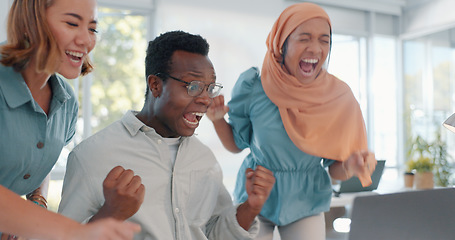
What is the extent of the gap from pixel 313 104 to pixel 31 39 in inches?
45.5

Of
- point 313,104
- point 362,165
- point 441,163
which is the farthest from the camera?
point 441,163

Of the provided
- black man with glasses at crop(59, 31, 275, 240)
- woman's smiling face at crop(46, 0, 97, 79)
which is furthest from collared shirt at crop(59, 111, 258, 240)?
woman's smiling face at crop(46, 0, 97, 79)

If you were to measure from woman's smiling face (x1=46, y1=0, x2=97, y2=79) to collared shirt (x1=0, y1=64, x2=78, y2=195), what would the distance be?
5.7 inches

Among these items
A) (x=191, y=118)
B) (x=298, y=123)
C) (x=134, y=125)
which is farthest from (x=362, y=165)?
(x=134, y=125)

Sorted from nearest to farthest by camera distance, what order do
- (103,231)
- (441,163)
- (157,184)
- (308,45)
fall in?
(103,231) < (157,184) < (308,45) < (441,163)

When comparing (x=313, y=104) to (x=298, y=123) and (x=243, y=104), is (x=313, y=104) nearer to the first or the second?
(x=298, y=123)

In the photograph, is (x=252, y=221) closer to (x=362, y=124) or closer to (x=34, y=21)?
(x=362, y=124)

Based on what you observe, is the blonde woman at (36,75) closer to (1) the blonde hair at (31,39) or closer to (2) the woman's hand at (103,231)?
(1) the blonde hair at (31,39)

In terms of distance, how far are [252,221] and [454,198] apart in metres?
0.58

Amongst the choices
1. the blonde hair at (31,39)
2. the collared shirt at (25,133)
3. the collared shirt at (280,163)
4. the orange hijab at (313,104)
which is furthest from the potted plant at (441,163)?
the blonde hair at (31,39)

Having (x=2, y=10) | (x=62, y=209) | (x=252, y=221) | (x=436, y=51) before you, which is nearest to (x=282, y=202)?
(x=252, y=221)

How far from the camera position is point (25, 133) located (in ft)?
3.97

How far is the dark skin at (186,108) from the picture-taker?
4.41 ft

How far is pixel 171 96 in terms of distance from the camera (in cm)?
140
